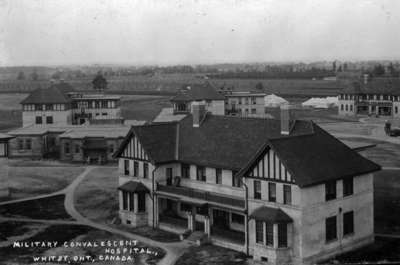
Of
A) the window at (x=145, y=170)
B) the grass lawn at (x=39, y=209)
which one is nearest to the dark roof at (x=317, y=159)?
the window at (x=145, y=170)

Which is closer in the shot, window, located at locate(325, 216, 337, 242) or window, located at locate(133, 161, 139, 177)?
window, located at locate(325, 216, 337, 242)

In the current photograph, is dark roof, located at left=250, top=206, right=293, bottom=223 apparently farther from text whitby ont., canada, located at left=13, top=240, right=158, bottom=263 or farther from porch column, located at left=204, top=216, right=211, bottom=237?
text whitby ont., canada, located at left=13, top=240, right=158, bottom=263

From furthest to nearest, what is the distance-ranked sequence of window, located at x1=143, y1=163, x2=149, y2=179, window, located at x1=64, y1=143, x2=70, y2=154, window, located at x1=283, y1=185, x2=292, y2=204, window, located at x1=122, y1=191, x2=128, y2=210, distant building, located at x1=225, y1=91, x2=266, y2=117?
1. distant building, located at x1=225, y1=91, x2=266, y2=117
2. window, located at x1=64, y1=143, x2=70, y2=154
3. window, located at x1=122, y1=191, x2=128, y2=210
4. window, located at x1=143, y1=163, x2=149, y2=179
5. window, located at x1=283, y1=185, x2=292, y2=204

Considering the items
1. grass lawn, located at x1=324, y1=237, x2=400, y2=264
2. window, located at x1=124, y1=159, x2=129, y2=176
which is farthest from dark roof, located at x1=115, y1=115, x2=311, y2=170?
grass lawn, located at x1=324, y1=237, x2=400, y2=264

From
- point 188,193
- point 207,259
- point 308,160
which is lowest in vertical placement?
point 207,259

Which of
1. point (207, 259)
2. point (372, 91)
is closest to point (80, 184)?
point (207, 259)

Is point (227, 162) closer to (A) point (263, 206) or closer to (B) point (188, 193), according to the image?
(B) point (188, 193)

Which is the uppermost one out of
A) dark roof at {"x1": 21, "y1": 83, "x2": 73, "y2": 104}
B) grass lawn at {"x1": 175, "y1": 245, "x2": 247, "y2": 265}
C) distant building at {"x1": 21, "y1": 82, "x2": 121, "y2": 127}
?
dark roof at {"x1": 21, "y1": 83, "x2": 73, "y2": 104}
